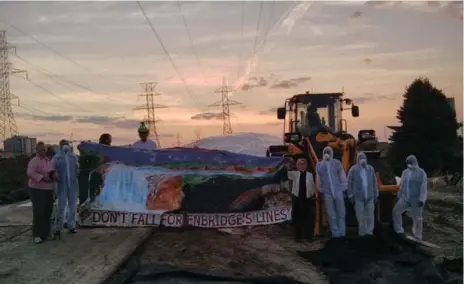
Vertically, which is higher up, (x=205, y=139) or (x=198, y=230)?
(x=205, y=139)

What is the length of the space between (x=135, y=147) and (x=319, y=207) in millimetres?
4347

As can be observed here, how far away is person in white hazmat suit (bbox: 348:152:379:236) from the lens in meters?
12.3

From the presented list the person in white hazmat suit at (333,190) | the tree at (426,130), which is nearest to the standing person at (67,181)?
the person in white hazmat suit at (333,190)

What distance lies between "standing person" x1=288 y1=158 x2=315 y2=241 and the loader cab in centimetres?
373

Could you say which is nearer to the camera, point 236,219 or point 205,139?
point 236,219

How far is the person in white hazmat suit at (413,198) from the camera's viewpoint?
41.0 ft

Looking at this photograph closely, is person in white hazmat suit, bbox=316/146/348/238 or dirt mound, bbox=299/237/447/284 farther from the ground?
person in white hazmat suit, bbox=316/146/348/238

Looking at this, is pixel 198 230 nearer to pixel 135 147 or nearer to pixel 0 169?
pixel 135 147

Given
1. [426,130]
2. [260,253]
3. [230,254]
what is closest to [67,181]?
[230,254]

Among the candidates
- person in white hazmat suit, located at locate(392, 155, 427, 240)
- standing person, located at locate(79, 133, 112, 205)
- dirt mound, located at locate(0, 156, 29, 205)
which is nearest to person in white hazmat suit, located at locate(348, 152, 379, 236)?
person in white hazmat suit, located at locate(392, 155, 427, 240)

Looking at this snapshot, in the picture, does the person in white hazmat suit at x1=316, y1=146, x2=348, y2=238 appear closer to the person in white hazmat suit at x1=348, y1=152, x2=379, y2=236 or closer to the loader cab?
the person in white hazmat suit at x1=348, y1=152, x2=379, y2=236

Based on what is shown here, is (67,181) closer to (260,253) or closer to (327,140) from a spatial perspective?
(260,253)

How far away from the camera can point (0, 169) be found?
120ft

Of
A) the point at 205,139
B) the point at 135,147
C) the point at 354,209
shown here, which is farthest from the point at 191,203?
the point at 205,139
